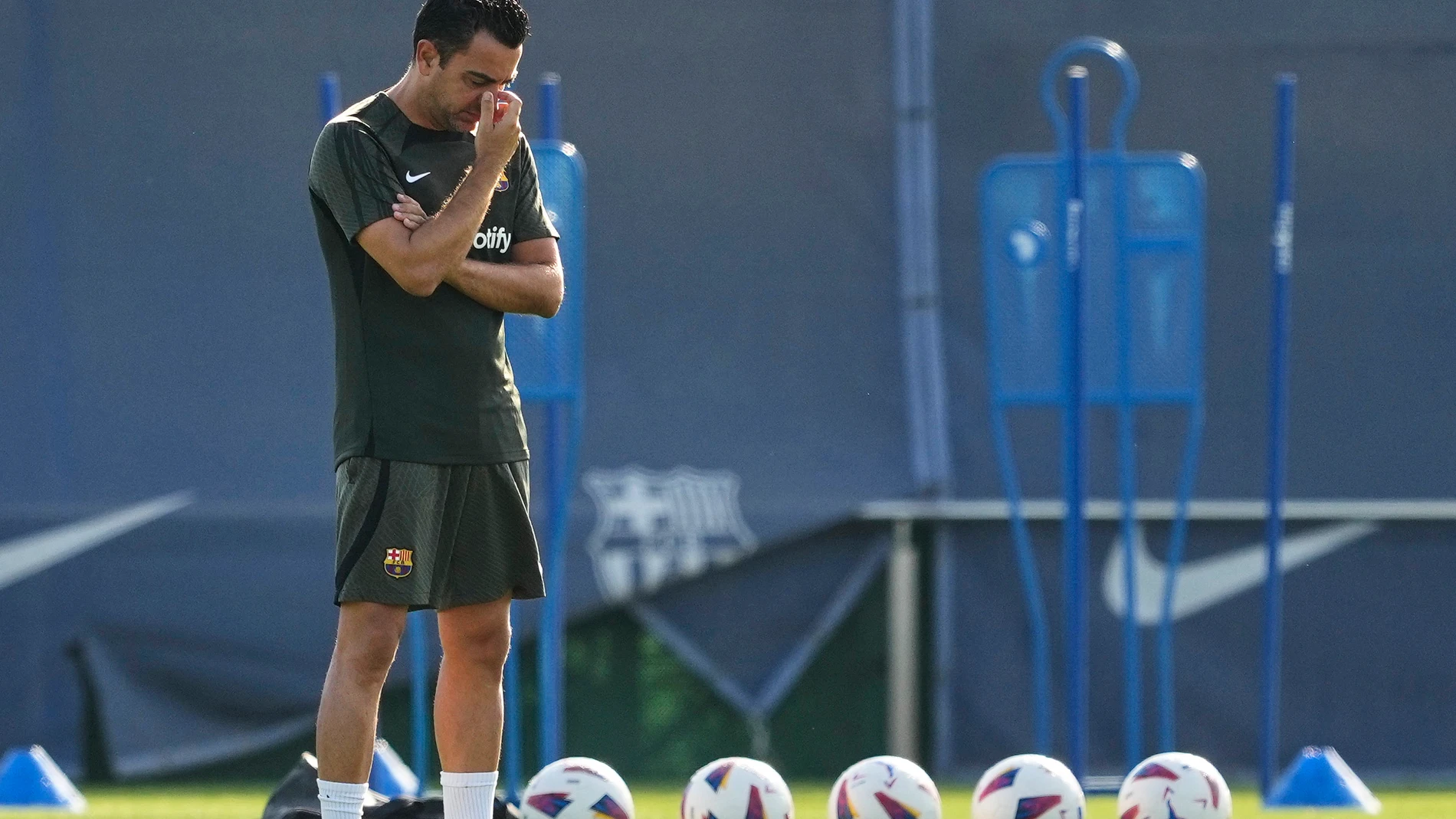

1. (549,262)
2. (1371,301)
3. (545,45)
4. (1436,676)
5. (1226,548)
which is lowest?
(1436,676)

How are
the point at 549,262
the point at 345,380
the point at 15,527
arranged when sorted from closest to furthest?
the point at 345,380 → the point at 549,262 → the point at 15,527

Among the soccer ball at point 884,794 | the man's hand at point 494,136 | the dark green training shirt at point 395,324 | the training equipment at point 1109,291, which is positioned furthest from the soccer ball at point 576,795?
the training equipment at point 1109,291

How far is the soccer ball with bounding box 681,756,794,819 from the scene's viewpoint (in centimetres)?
383

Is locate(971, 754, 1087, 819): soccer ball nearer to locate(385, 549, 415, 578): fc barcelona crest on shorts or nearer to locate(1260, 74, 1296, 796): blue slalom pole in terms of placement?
locate(385, 549, 415, 578): fc barcelona crest on shorts

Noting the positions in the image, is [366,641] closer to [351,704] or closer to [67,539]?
[351,704]

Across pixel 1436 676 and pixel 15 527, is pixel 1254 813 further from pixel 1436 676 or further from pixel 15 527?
pixel 15 527

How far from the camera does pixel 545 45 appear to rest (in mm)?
6660

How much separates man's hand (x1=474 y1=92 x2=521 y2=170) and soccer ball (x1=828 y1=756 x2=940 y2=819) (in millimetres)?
1412

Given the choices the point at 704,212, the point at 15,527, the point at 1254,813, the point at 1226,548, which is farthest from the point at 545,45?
the point at 1254,813

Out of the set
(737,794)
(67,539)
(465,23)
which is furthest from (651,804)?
(465,23)

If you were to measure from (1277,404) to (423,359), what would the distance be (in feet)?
8.91

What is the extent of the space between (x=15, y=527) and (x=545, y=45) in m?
2.30

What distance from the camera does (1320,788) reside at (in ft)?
16.7

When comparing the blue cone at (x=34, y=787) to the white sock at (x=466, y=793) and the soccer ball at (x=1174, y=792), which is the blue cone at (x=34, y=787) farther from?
the soccer ball at (x=1174, y=792)
